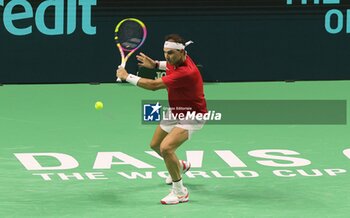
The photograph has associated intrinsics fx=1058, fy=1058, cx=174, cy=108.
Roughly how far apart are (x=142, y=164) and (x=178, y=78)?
2.48m

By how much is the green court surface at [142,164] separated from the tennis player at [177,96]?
34 centimetres

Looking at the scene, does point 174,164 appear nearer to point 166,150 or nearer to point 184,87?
point 166,150

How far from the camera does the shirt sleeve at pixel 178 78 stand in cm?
1280

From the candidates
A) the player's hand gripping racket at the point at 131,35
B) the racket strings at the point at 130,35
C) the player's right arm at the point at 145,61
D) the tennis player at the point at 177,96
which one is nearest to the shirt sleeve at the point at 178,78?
the tennis player at the point at 177,96

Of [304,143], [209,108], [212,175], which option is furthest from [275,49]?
[212,175]

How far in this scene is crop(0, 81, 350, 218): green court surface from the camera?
12492 millimetres

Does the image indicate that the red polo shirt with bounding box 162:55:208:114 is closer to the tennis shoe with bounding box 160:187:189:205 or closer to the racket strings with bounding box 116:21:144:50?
the tennis shoe with bounding box 160:187:189:205

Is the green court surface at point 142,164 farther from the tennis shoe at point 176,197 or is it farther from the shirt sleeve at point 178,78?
the shirt sleeve at point 178,78

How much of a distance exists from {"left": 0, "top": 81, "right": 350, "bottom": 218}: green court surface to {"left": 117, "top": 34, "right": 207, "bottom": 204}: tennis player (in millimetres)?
344

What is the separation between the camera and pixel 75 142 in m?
16.6

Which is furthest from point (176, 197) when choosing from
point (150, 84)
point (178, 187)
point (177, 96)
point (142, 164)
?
point (142, 164)

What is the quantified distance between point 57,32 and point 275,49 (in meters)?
4.64

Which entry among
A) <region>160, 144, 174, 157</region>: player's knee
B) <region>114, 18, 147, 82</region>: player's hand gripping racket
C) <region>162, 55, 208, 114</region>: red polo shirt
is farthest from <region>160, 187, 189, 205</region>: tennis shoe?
<region>114, 18, 147, 82</region>: player's hand gripping racket

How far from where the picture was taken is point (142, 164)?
14969mm
